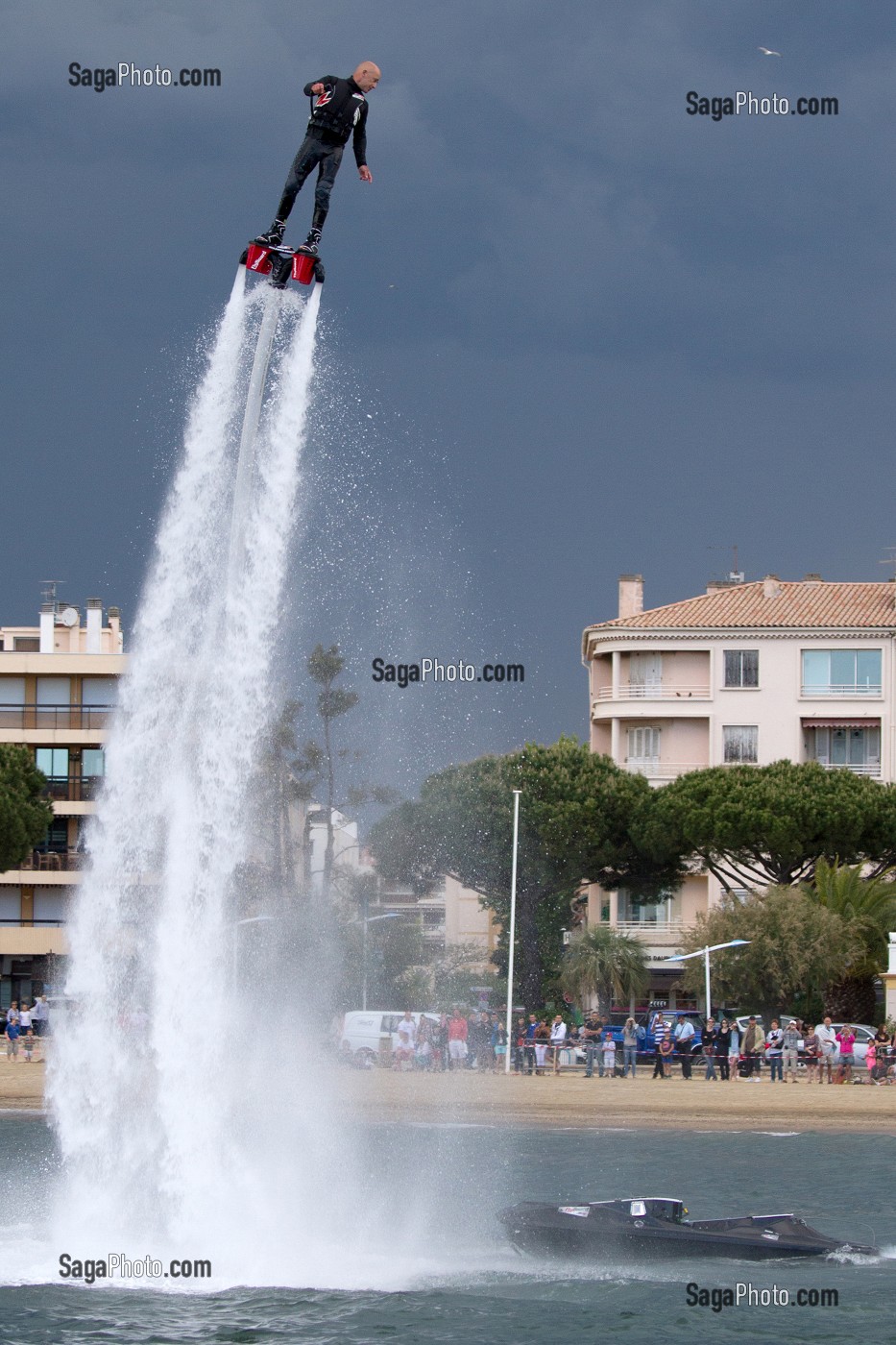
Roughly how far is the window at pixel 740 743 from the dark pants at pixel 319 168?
85673mm

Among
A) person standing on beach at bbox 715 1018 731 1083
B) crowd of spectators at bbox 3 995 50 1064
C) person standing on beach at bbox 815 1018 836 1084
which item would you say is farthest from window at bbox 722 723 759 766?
crowd of spectators at bbox 3 995 50 1064

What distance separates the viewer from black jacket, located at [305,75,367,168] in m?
27.7

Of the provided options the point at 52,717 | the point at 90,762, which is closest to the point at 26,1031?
the point at 90,762

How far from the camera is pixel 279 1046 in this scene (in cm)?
4141

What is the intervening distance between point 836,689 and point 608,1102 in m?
58.1

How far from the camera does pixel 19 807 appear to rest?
96.0m

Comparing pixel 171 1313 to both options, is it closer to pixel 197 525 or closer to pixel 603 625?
pixel 197 525

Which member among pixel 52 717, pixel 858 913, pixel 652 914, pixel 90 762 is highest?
pixel 52 717

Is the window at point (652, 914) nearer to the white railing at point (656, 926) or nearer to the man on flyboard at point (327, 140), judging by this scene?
the white railing at point (656, 926)

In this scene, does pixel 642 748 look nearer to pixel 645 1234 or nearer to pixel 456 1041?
pixel 456 1041

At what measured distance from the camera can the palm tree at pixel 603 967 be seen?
317ft

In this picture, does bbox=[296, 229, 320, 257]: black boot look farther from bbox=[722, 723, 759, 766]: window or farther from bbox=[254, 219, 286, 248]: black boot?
bbox=[722, 723, 759, 766]: window

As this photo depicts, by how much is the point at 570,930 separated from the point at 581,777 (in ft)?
67.0

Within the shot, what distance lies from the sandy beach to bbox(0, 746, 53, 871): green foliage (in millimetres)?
34483
